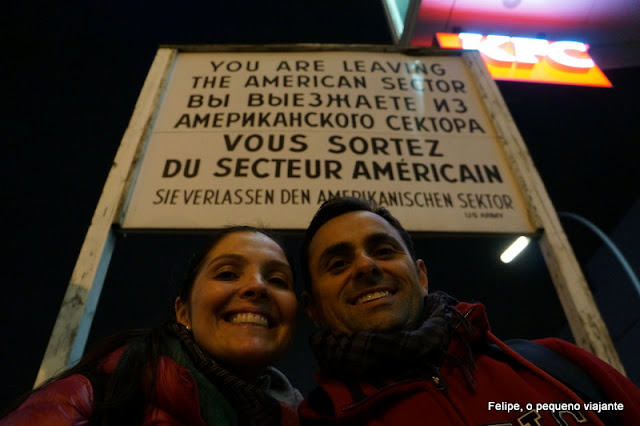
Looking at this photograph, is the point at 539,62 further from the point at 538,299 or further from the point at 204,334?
the point at 538,299

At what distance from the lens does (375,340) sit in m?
1.08

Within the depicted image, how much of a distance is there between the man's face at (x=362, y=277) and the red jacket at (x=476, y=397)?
0.20 m

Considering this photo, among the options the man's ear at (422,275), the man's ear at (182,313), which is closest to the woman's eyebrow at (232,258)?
the man's ear at (182,313)

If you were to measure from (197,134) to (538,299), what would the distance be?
7653 mm

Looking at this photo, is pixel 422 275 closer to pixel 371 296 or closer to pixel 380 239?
pixel 380 239

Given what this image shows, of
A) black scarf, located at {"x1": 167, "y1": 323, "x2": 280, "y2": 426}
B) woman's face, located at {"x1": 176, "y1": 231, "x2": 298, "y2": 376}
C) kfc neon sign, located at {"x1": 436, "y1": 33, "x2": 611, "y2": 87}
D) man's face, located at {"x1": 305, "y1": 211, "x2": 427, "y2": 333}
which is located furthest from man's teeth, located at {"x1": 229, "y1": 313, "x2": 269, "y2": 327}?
kfc neon sign, located at {"x1": 436, "y1": 33, "x2": 611, "y2": 87}

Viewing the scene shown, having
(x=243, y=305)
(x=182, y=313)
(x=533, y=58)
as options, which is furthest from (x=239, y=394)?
(x=533, y=58)

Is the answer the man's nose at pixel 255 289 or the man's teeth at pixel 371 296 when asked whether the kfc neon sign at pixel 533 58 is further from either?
the man's nose at pixel 255 289

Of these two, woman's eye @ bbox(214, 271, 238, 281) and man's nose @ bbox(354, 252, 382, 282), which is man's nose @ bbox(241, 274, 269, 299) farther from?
man's nose @ bbox(354, 252, 382, 282)

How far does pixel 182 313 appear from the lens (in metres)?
1.44

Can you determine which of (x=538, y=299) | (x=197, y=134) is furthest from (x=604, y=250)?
(x=197, y=134)

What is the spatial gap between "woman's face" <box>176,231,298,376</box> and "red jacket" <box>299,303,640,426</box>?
0.75 ft

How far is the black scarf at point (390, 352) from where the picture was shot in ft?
3.45

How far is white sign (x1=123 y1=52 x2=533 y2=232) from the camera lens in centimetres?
153
